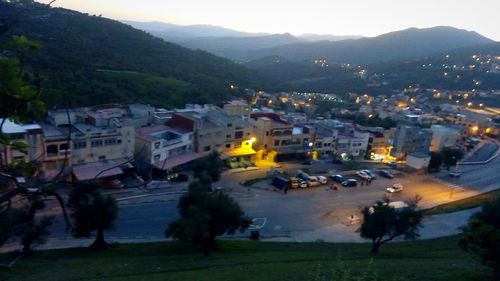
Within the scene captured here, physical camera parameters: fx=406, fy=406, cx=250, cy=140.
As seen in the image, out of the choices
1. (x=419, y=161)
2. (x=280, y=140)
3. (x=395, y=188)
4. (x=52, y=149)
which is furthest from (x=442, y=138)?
(x=52, y=149)

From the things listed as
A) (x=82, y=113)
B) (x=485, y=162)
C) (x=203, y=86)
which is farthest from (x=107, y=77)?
(x=485, y=162)

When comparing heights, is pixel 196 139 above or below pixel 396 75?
below

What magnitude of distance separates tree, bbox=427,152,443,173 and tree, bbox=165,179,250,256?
33.4 m

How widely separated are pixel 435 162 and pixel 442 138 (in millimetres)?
10977

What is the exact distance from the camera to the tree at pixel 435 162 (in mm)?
46719

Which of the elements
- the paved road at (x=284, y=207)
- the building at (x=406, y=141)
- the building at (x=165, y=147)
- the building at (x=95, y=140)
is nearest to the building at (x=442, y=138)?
the building at (x=406, y=141)

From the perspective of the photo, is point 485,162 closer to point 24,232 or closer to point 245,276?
point 245,276

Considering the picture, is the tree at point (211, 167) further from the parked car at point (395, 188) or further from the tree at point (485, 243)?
the tree at point (485, 243)

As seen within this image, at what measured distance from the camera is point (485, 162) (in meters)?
53.7

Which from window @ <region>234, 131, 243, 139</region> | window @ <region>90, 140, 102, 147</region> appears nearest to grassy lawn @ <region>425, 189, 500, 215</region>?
window @ <region>234, 131, 243, 139</region>

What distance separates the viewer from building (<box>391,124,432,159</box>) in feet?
171

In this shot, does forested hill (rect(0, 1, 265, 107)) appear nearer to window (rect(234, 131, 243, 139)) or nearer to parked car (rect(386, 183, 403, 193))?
window (rect(234, 131, 243, 139))

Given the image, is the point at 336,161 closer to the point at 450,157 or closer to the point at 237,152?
the point at 237,152

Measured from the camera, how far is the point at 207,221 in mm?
19516
